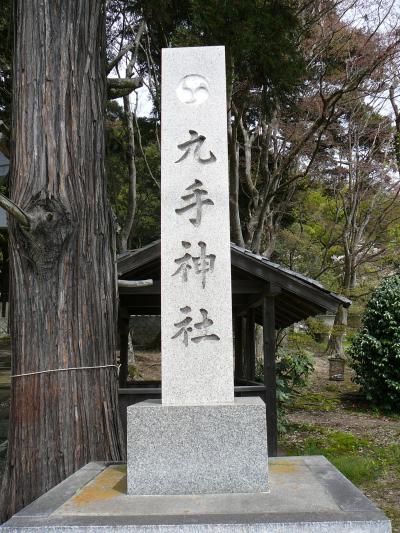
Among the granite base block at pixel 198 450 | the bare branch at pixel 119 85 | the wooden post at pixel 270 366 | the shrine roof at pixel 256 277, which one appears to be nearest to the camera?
the granite base block at pixel 198 450

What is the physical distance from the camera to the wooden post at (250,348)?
33.4 feet

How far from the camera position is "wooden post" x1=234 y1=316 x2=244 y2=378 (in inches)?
467

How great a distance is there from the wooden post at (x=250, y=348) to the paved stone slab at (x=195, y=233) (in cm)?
608

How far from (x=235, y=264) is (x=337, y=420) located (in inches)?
Answer: 232

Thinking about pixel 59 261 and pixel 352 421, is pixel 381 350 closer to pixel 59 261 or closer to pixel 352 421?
pixel 352 421

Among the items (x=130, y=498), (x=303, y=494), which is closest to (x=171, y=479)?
(x=130, y=498)

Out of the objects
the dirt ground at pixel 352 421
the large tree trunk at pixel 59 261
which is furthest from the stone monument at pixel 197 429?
the dirt ground at pixel 352 421

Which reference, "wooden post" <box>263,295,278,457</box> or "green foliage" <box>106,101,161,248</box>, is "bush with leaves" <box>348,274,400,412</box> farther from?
"green foliage" <box>106,101,161,248</box>

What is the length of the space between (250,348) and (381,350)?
166 inches

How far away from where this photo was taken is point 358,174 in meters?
17.4

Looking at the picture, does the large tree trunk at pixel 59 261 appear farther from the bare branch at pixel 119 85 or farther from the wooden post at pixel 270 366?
the wooden post at pixel 270 366

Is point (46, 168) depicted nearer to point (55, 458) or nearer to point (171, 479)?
point (55, 458)

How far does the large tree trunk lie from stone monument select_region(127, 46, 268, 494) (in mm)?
1053

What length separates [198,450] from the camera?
144 inches
